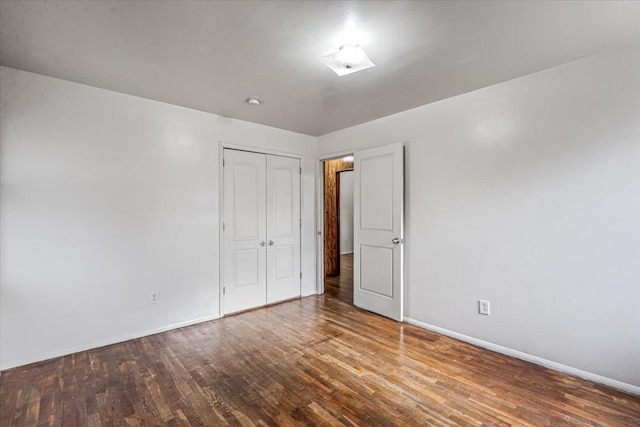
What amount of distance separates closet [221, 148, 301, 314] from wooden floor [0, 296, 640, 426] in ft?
3.09

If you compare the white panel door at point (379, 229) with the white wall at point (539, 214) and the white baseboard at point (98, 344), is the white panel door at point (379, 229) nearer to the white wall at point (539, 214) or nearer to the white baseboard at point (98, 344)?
the white wall at point (539, 214)

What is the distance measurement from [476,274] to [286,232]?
99.8 inches

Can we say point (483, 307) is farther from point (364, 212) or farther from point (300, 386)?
point (300, 386)

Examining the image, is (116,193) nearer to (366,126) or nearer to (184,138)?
(184,138)

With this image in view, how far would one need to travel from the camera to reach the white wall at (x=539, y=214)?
2.11 meters

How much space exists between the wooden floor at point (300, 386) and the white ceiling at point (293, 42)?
2493 mm

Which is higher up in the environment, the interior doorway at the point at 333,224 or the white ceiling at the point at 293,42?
the white ceiling at the point at 293,42

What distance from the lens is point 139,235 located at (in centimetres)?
301

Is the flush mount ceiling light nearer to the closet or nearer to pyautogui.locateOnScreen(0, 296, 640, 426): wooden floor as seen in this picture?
the closet

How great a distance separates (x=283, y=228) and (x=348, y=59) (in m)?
2.69

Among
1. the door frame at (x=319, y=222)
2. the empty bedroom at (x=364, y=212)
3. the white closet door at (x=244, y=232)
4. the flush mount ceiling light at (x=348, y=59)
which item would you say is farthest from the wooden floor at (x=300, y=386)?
the flush mount ceiling light at (x=348, y=59)

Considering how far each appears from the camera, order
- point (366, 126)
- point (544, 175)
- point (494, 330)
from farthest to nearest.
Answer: point (366, 126) → point (494, 330) → point (544, 175)

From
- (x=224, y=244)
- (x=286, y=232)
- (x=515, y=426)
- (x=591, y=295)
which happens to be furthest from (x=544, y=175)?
(x=224, y=244)

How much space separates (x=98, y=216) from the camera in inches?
109
